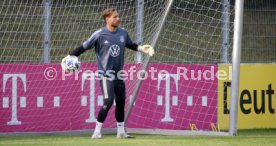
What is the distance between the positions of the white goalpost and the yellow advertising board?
7 cm

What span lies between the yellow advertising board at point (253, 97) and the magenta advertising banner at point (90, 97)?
16 cm

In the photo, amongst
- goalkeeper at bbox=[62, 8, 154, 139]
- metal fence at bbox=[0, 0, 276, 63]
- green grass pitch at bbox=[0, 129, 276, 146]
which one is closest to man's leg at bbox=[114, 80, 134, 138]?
goalkeeper at bbox=[62, 8, 154, 139]

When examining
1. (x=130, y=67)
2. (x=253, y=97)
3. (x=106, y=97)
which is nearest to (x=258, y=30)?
(x=253, y=97)

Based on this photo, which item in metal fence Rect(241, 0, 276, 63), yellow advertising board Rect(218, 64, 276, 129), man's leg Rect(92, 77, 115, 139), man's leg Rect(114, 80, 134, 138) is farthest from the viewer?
metal fence Rect(241, 0, 276, 63)

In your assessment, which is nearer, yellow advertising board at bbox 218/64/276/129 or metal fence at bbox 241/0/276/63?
yellow advertising board at bbox 218/64/276/129

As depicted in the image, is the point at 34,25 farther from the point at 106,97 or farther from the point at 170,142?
the point at 170,142

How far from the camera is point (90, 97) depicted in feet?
45.0

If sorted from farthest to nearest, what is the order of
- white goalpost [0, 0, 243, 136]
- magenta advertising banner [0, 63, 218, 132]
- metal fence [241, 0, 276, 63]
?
metal fence [241, 0, 276, 63], magenta advertising banner [0, 63, 218, 132], white goalpost [0, 0, 243, 136]

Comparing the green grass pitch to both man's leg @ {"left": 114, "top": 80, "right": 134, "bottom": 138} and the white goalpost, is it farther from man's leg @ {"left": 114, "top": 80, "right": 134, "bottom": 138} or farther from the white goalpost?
the white goalpost

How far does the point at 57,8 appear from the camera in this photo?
13.1m

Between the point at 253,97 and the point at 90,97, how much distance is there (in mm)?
3069

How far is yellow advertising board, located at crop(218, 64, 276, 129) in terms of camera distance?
576 inches

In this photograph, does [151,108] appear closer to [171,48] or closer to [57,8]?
[171,48]

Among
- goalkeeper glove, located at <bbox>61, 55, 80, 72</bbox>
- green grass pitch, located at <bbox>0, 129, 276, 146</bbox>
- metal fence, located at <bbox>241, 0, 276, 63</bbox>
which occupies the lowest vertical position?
green grass pitch, located at <bbox>0, 129, 276, 146</bbox>
